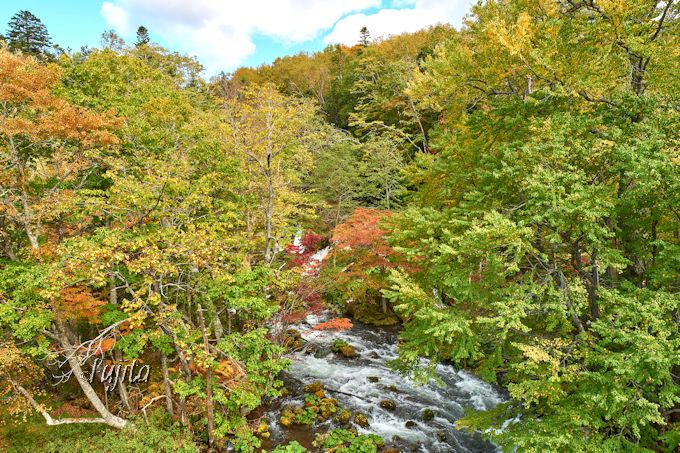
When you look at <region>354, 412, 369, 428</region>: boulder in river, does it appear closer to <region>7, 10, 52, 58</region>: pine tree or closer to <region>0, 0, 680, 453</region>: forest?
<region>0, 0, 680, 453</region>: forest

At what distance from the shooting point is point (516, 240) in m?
7.04

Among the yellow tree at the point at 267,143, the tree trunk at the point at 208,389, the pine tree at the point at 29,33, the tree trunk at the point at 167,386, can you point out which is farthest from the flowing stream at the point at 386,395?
the pine tree at the point at 29,33

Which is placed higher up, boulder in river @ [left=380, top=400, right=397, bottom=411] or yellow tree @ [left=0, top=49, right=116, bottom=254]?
yellow tree @ [left=0, top=49, right=116, bottom=254]

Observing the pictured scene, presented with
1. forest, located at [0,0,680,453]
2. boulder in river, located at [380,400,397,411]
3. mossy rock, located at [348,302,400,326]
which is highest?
forest, located at [0,0,680,453]

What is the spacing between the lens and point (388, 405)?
14.7 meters

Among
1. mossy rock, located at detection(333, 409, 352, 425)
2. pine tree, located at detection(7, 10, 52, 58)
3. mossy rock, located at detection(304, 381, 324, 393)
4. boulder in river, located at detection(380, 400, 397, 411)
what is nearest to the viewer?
mossy rock, located at detection(333, 409, 352, 425)

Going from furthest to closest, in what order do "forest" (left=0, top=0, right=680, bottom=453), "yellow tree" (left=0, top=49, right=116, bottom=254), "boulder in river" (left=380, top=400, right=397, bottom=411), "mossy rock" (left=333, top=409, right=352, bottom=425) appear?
"boulder in river" (left=380, top=400, right=397, bottom=411), "mossy rock" (left=333, top=409, right=352, bottom=425), "yellow tree" (left=0, top=49, right=116, bottom=254), "forest" (left=0, top=0, right=680, bottom=453)

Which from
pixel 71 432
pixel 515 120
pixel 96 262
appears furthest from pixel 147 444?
pixel 515 120

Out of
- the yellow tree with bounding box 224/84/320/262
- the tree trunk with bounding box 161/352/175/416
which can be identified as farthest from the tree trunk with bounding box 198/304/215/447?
the yellow tree with bounding box 224/84/320/262

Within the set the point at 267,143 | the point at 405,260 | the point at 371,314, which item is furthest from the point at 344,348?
the point at 267,143

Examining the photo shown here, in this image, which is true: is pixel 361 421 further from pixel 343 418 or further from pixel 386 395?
pixel 386 395

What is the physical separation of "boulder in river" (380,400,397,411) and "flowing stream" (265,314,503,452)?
0.14m

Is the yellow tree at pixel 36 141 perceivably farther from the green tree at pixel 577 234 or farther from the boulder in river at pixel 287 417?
the green tree at pixel 577 234

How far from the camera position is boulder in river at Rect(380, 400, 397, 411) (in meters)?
14.7
